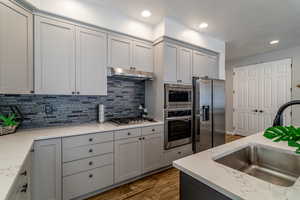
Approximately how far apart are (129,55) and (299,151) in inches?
91.9

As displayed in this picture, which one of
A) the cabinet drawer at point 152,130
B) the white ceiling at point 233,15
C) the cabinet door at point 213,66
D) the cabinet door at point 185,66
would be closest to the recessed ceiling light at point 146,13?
the white ceiling at point 233,15

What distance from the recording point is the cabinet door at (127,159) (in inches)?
80.4

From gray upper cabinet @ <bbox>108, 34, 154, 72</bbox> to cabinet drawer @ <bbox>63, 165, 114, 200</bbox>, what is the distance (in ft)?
5.27

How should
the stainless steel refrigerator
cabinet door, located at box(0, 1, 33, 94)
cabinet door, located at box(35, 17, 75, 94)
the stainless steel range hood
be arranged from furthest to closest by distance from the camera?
the stainless steel refrigerator, the stainless steel range hood, cabinet door, located at box(35, 17, 75, 94), cabinet door, located at box(0, 1, 33, 94)

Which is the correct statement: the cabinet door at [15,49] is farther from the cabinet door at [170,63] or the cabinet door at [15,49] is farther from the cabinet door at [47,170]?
the cabinet door at [170,63]

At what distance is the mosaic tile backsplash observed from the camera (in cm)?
196

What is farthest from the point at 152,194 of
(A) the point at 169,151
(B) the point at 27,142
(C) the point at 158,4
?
(C) the point at 158,4

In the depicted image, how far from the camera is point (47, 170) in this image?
1.58 meters

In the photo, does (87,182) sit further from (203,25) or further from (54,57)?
(203,25)

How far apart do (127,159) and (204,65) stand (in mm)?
2567

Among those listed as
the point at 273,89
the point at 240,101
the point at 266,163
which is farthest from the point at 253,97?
the point at 266,163

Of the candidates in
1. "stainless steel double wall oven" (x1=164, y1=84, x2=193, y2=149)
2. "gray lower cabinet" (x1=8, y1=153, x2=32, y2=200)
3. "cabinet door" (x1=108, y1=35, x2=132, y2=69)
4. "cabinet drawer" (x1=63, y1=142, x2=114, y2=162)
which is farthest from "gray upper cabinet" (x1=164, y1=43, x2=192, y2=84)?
"gray lower cabinet" (x1=8, y1=153, x2=32, y2=200)

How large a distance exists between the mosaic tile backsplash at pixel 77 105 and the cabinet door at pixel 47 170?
25.9 inches

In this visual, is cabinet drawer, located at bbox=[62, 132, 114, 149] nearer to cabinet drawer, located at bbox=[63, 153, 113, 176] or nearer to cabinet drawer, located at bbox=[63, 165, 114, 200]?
cabinet drawer, located at bbox=[63, 153, 113, 176]
